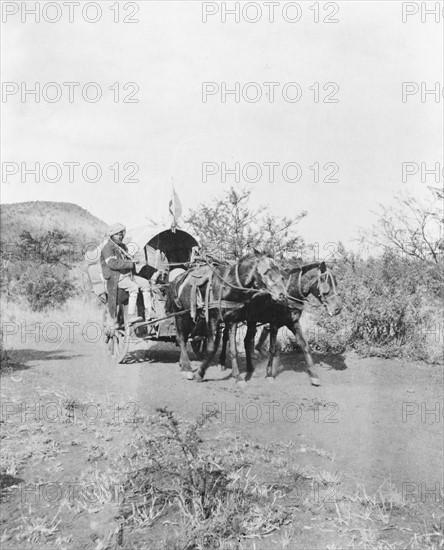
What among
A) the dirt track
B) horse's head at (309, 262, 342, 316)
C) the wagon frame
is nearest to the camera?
the dirt track

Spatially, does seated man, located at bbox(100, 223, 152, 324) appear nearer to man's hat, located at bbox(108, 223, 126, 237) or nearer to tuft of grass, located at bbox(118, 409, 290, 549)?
man's hat, located at bbox(108, 223, 126, 237)

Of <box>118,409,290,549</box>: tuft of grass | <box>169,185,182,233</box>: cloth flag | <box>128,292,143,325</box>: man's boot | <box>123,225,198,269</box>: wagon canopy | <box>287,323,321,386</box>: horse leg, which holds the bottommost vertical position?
<box>118,409,290,549</box>: tuft of grass

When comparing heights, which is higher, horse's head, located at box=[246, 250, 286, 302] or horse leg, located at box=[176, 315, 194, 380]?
horse's head, located at box=[246, 250, 286, 302]

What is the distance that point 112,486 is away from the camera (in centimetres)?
515

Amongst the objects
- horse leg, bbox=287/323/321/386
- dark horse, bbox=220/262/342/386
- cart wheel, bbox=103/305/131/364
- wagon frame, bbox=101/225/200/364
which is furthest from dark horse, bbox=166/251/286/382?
cart wheel, bbox=103/305/131/364

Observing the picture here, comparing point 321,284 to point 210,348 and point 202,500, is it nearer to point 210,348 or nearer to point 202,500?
point 210,348

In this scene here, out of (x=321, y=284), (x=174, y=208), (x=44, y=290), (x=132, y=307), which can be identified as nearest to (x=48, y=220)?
(x=44, y=290)

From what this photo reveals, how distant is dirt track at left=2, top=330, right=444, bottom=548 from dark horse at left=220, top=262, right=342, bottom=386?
59 centimetres

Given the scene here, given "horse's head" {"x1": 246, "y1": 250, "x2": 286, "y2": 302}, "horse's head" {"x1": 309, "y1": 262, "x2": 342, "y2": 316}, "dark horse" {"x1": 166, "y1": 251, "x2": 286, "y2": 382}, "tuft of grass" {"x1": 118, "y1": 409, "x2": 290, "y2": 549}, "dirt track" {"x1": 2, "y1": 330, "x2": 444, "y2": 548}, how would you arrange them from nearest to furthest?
"tuft of grass" {"x1": 118, "y1": 409, "x2": 290, "y2": 549} → "dirt track" {"x1": 2, "y1": 330, "x2": 444, "y2": 548} → "horse's head" {"x1": 246, "y1": 250, "x2": 286, "y2": 302} → "dark horse" {"x1": 166, "y1": 251, "x2": 286, "y2": 382} → "horse's head" {"x1": 309, "y1": 262, "x2": 342, "y2": 316}

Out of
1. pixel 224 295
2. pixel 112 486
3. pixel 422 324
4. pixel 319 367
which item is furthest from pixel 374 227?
pixel 112 486

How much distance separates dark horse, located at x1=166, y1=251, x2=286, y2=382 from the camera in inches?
371

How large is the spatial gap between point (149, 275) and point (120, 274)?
1.52 m

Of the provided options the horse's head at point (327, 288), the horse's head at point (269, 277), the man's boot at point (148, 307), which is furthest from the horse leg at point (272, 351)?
the man's boot at point (148, 307)

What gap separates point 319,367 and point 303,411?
119 inches
